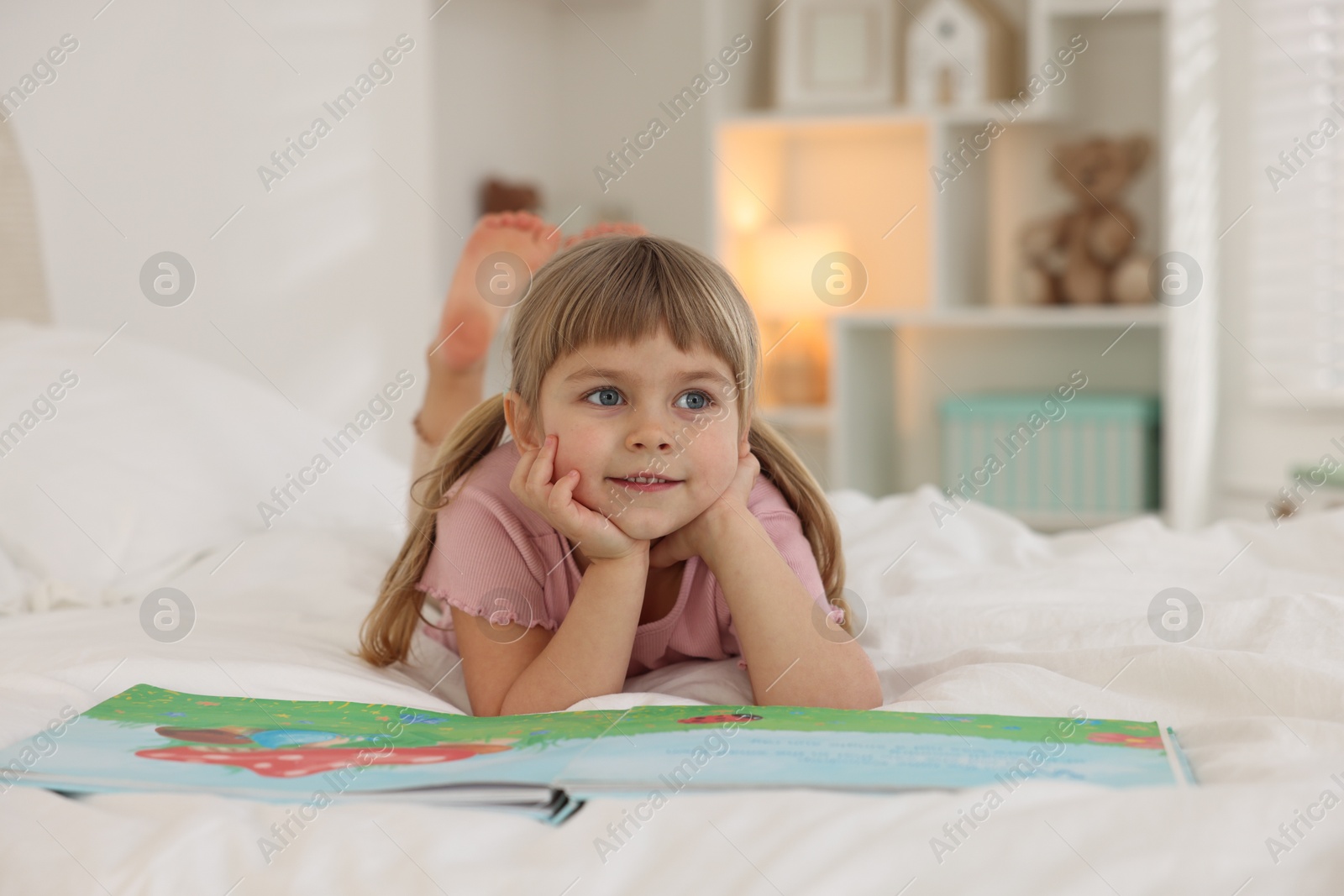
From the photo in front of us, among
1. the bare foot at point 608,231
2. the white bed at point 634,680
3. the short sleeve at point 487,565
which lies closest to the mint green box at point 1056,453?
the white bed at point 634,680

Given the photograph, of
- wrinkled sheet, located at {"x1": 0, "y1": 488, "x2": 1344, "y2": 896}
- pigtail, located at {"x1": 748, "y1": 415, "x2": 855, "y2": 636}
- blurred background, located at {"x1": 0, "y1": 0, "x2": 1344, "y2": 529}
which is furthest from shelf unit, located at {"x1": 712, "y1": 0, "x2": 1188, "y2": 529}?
pigtail, located at {"x1": 748, "y1": 415, "x2": 855, "y2": 636}

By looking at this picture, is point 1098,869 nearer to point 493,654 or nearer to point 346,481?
point 493,654

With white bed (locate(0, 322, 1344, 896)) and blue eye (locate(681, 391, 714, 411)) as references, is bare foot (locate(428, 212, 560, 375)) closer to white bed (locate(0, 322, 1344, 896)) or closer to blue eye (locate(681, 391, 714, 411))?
white bed (locate(0, 322, 1344, 896))

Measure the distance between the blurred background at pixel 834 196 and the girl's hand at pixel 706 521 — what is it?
3.27ft

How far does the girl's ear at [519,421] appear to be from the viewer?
85 cm

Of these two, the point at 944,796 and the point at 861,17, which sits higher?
the point at 861,17

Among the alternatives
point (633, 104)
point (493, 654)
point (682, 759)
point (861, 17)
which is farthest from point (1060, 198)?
point (682, 759)

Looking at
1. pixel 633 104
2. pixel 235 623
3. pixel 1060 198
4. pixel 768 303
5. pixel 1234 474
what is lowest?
pixel 1234 474

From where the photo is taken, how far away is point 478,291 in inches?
51.4

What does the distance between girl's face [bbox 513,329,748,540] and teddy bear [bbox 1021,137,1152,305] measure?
181 cm

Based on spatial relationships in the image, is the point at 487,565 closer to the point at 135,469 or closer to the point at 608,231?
the point at 608,231

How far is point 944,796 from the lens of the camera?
1.69ft

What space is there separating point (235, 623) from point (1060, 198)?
2153 mm

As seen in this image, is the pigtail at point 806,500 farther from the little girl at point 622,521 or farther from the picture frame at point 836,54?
the picture frame at point 836,54
